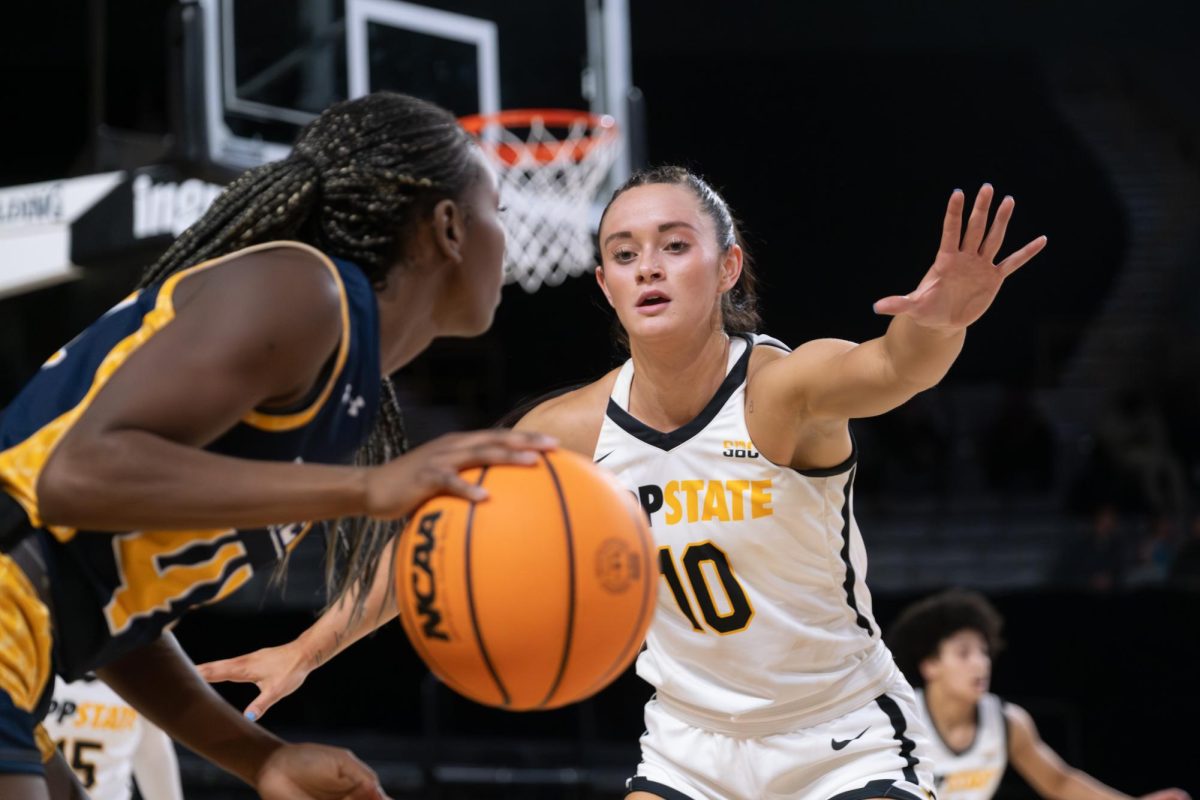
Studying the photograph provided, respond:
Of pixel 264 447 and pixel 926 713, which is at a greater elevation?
pixel 264 447

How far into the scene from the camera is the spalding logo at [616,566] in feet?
6.48

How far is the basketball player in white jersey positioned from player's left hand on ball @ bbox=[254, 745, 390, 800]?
68 centimetres

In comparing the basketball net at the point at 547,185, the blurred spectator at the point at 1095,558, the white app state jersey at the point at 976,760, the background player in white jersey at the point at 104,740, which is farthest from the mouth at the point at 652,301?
the blurred spectator at the point at 1095,558

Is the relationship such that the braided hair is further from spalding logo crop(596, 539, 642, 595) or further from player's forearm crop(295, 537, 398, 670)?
player's forearm crop(295, 537, 398, 670)

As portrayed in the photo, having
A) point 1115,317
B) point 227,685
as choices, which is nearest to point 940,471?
point 1115,317

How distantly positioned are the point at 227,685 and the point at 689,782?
585 cm

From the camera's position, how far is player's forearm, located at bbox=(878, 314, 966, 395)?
258 centimetres

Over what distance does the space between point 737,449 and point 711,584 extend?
27cm

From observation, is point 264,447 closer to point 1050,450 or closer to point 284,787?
point 284,787

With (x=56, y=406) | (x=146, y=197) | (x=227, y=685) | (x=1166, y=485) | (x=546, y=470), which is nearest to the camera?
(x=56, y=406)

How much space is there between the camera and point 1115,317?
1259cm

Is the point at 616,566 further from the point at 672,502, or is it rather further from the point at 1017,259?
the point at 1017,259

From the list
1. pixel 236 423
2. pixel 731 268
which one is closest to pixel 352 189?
pixel 236 423

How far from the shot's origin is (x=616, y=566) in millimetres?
1989
